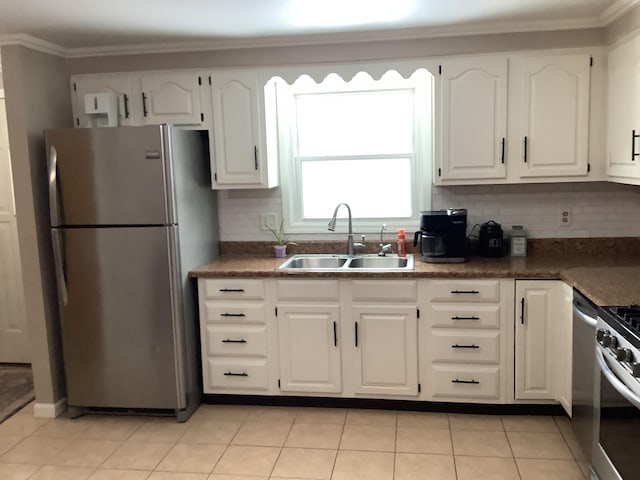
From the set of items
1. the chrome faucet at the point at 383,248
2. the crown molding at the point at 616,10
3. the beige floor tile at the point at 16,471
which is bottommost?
the beige floor tile at the point at 16,471

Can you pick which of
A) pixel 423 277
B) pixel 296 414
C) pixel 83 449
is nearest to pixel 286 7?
pixel 423 277

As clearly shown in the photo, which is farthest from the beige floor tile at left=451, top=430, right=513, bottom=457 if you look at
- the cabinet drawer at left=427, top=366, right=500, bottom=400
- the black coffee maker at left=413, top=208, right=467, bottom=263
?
the black coffee maker at left=413, top=208, right=467, bottom=263

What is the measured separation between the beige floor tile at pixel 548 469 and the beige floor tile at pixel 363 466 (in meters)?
0.62

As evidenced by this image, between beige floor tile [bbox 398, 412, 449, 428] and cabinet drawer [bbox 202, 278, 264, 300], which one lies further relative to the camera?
cabinet drawer [bbox 202, 278, 264, 300]

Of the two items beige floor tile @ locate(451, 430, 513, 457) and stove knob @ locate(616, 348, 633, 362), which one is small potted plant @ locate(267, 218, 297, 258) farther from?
stove knob @ locate(616, 348, 633, 362)

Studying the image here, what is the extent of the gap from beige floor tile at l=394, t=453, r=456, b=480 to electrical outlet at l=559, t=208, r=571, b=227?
164cm

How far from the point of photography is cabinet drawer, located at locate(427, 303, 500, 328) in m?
3.29

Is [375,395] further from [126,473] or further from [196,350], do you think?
[126,473]

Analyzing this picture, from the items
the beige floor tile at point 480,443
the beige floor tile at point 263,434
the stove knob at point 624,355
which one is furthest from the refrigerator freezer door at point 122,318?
the stove knob at point 624,355

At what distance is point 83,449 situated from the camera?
318cm

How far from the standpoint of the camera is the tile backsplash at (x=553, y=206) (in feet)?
12.0

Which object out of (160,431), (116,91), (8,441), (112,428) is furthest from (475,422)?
(116,91)

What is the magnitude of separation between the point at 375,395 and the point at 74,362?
5.85ft

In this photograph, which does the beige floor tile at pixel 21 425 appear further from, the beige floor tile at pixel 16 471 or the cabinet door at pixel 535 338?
the cabinet door at pixel 535 338
